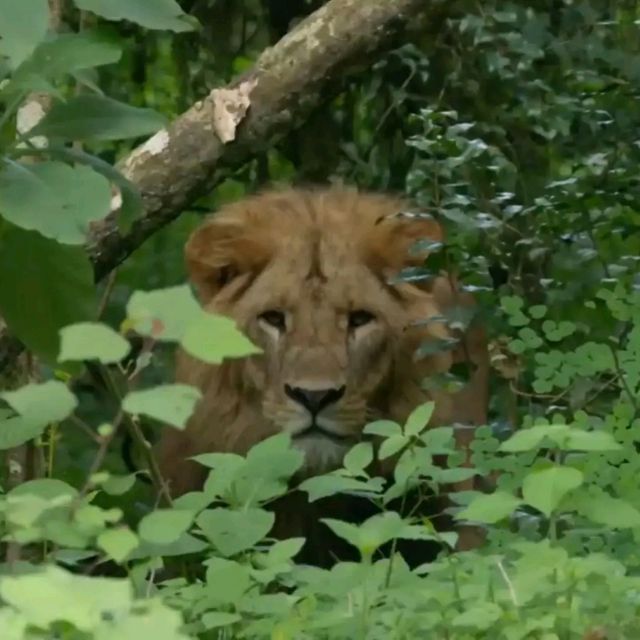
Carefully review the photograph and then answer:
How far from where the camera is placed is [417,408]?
2605mm

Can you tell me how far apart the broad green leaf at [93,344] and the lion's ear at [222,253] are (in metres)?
2.55

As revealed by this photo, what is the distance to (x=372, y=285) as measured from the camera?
4262mm

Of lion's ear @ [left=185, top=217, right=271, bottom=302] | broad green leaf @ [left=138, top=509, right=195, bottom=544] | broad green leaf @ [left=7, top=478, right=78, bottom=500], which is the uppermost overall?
broad green leaf @ [left=138, top=509, right=195, bottom=544]

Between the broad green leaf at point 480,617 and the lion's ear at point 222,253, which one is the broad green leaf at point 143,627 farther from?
the lion's ear at point 222,253

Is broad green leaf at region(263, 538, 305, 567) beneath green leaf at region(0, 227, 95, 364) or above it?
beneath

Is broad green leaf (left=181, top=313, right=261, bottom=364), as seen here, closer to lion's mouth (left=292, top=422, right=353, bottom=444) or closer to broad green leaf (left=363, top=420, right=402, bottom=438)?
broad green leaf (left=363, top=420, right=402, bottom=438)

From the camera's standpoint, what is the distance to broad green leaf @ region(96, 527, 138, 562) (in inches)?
74.9

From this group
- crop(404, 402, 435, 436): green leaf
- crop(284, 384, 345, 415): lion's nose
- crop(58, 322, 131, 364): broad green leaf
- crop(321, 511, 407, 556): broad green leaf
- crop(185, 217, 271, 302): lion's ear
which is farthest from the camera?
crop(185, 217, 271, 302): lion's ear

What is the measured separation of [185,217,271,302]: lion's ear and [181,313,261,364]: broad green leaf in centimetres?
252

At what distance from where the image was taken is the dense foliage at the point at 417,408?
1.97 m

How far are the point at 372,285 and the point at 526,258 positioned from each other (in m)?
0.48

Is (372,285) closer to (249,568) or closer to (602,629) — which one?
(249,568)

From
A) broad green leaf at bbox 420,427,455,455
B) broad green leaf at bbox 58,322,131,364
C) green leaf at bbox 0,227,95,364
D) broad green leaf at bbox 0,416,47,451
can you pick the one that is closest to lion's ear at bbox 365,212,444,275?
green leaf at bbox 0,227,95,364

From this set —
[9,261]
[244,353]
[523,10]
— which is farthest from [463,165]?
[244,353]
